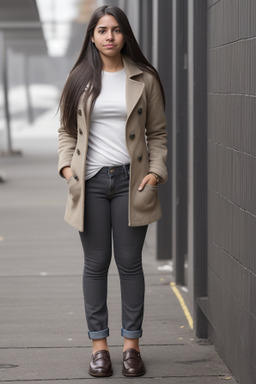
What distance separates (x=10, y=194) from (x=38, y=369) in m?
9.85

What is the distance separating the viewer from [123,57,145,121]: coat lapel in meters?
4.79

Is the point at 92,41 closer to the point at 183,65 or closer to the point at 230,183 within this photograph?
the point at 230,183

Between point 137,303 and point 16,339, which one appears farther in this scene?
point 16,339

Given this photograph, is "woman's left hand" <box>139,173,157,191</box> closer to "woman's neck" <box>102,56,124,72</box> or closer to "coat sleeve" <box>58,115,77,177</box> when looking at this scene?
"coat sleeve" <box>58,115,77,177</box>

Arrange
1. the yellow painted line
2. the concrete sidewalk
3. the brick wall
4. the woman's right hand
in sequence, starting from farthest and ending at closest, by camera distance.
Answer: the yellow painted line → the concrete sidewalk → the woman's right hand → the brick wall

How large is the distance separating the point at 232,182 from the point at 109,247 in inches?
28.6

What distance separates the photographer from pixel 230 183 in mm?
4824

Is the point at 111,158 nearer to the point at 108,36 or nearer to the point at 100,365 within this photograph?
the point at 108,36

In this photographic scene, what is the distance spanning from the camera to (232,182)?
4.77 meters

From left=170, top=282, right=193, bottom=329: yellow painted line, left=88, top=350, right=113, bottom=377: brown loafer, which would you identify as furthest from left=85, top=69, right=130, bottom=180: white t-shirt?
left=170, top=282, right=193, bottom=329: yellow painted line

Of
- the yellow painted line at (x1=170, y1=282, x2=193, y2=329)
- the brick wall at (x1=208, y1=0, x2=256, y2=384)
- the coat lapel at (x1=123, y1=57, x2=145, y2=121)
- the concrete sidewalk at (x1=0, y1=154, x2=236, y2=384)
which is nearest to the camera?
the brick wall at (x1=208, y1=0, x2=256, y2=384)

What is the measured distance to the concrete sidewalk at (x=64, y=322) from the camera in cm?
512

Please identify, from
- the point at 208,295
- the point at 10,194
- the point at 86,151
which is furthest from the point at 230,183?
the point at 10,194

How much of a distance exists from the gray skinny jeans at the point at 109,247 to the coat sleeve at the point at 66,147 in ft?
0.56
